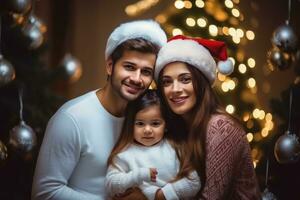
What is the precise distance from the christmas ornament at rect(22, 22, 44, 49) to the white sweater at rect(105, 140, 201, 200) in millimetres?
525

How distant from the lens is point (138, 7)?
78.4 inches

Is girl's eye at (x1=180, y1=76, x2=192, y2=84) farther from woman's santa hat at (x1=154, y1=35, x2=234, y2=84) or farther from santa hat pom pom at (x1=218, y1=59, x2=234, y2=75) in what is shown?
santa hat pom pom at (x1=218, y1=59, x2=234, y2=75)

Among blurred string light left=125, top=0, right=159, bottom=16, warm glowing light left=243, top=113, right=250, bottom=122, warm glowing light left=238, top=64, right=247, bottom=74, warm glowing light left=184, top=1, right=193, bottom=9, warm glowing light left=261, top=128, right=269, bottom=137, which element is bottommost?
warm glowing light left=261, top=128, right=269, bottom=137

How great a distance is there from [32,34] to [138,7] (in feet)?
1.26

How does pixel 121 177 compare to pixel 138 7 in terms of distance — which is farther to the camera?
pixel 138 7

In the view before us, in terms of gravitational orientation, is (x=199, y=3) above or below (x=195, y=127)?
above

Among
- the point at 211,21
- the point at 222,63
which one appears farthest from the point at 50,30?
the point at 222,63

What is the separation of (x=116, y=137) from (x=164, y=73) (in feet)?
0.68

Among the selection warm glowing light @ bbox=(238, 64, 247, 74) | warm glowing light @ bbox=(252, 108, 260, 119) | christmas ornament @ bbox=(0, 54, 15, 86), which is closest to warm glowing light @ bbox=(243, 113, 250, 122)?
warm glowing light @ bbox=(252, 108, 260, 119)

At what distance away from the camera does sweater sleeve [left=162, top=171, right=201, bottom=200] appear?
4.85ft

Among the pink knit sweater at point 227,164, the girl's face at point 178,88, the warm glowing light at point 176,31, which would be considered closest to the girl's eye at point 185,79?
the girl's face at point 178,88

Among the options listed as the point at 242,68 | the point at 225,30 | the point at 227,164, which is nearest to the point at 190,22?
the point at 225,30

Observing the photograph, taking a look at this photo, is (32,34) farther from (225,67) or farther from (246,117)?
(246,117)

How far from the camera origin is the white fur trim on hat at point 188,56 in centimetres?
151
